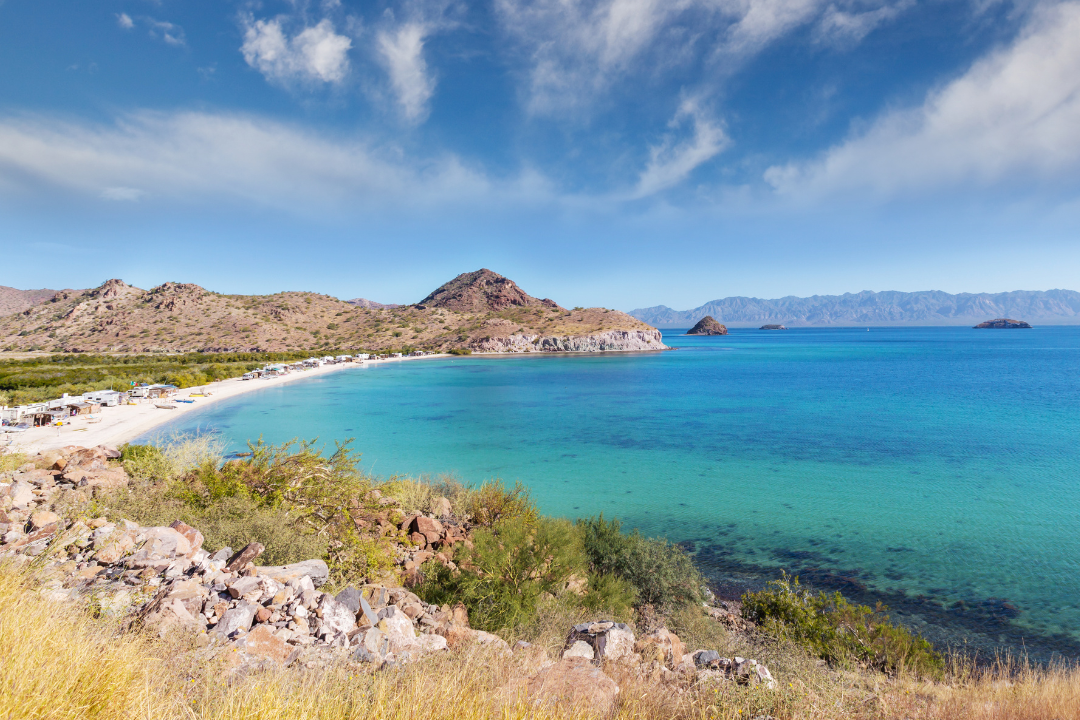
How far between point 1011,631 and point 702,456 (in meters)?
11.5

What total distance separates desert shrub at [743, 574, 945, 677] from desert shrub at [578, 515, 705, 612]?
1.09m

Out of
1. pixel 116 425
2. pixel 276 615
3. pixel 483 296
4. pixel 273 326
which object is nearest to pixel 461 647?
pixel 276 615

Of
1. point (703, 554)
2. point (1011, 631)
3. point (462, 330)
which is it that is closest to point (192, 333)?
point (462, 330)

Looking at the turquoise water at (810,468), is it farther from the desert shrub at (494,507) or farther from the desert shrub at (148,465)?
the desert shrub at (148,465)

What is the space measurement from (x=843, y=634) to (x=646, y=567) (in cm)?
275

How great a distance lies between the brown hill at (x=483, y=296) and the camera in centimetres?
14562

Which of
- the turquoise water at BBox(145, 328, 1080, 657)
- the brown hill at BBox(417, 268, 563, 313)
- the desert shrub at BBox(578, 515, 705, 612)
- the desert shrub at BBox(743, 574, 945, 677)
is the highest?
the brown hill at BBox(417, 268, 563, 313)

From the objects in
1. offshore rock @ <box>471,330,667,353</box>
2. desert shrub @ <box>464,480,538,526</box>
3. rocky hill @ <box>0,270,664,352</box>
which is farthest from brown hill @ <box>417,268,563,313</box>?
desert shrub @ <box>464,480,538,526</box>

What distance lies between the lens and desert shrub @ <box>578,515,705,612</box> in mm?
7414

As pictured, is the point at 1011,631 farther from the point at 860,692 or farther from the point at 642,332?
the point at 642,332

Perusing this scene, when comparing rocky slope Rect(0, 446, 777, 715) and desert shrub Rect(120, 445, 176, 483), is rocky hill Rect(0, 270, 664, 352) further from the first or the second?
rocky slope Rect(0, 446, 777, 715)

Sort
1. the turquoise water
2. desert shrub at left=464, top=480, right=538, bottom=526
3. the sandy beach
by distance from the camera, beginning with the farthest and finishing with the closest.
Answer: the sandy beach → desert shrub at left=464, top=480, right=538, bottom=526 → the turquoise water

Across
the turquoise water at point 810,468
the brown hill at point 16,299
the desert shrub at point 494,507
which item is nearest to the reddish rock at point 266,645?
the desert shrub at point 494,507

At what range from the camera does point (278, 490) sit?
7.66 meters
